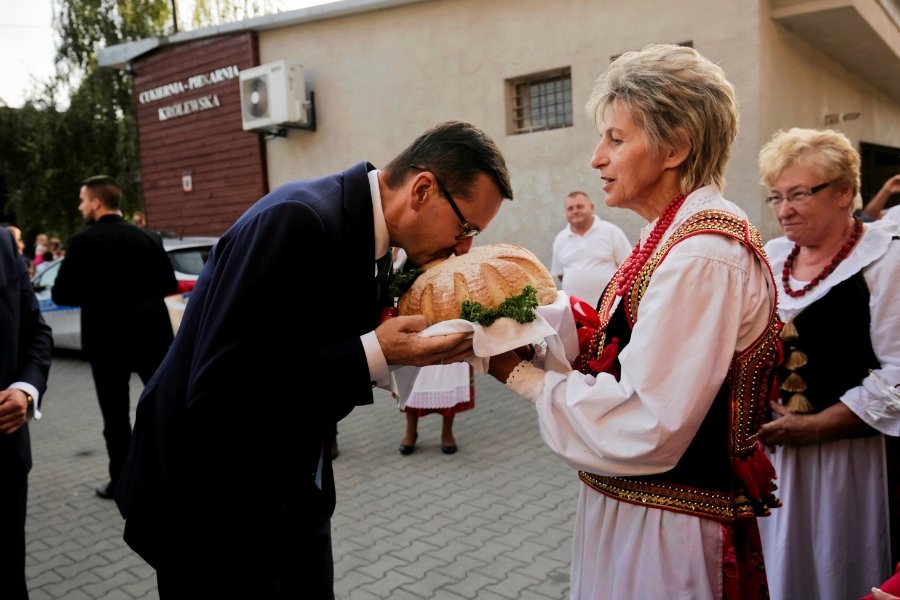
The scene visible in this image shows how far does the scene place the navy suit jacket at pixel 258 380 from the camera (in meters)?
1.62

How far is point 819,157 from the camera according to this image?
2676 mm

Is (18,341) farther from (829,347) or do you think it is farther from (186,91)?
(186,91)

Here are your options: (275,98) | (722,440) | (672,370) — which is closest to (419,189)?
(672,370)

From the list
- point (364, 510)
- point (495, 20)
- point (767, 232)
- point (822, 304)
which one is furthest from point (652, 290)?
point (495, 20)

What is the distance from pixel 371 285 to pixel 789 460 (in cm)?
185

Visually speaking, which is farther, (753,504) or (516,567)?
(516,567)

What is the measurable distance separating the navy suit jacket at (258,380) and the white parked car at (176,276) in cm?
655

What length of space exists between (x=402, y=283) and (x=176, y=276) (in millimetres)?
6884

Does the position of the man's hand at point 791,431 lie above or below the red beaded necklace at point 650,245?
below

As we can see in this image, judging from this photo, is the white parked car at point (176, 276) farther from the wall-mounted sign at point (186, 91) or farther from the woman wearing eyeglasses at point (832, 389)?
the woman wearing eyeglasses at point (832, 389)

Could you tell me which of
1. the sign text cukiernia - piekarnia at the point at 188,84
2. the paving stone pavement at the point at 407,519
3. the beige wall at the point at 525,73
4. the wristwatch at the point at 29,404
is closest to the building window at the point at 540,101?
the beige wall at the point at 525,73

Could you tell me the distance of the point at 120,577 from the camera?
3996 millimetres

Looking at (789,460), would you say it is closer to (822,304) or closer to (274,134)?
(822,304)

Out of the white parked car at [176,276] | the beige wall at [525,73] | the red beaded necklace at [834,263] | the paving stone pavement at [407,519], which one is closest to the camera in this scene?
the red beaded necklace at [834,263]
